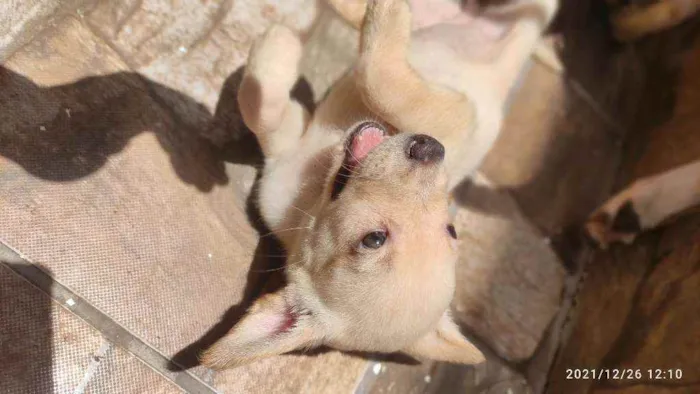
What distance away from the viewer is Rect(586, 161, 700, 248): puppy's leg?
2289mm

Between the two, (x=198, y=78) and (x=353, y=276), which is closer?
(x=353, y=276)

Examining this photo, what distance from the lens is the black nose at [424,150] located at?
5.12 feet

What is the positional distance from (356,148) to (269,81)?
35cm

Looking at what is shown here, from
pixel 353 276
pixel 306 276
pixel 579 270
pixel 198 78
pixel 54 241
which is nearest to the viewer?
pixel 54 241

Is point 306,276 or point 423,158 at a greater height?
point 423,158

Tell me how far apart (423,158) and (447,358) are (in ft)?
2.09

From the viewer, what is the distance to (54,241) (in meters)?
1.44

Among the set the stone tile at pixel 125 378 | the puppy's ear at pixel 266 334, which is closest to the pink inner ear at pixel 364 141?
the puppy's ear at pixel 266 334

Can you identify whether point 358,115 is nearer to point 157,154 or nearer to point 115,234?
point 157,154

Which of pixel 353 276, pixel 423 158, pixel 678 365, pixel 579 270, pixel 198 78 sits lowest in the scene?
pixel 579 270

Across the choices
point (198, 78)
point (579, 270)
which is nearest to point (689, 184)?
point (579, 270)

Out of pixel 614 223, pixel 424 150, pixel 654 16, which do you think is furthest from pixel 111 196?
pixel 654 16

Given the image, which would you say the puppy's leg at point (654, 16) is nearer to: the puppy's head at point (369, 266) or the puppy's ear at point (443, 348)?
the puppy's head at point (369, 266)

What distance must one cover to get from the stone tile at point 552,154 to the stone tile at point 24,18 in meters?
1.82
